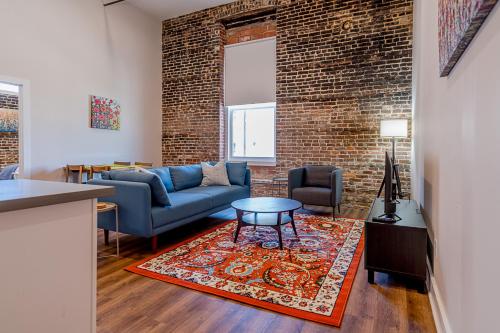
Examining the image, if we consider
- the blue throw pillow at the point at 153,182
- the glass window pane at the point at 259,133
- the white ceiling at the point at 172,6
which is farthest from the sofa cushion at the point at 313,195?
the white ceiling at the point at 172,6

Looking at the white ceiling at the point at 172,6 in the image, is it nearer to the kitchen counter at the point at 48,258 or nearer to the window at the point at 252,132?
the window at the point at 252,132

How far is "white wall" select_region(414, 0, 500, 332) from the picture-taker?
3.01 ft

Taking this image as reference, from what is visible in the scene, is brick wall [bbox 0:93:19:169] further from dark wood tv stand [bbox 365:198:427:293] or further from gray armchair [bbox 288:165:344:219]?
dark wood tv stand [bbox 365:198:427:293]

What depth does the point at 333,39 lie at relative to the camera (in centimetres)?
517

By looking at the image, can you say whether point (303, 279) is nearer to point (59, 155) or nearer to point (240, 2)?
point (59, 155)

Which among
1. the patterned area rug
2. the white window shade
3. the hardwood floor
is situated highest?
the white window shade

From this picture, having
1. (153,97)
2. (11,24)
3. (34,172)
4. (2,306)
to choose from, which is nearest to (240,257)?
(2,306)

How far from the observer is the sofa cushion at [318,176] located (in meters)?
4.74

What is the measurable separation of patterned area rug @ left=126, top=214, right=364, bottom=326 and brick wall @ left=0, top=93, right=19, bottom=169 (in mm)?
5910

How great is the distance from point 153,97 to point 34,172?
305 centimetres

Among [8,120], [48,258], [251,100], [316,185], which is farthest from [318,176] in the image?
[8,120]

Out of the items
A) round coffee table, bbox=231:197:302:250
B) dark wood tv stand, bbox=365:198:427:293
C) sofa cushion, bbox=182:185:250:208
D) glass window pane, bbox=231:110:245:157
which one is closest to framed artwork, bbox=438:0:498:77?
dark wood tv stand, bbox=365:198:427:293

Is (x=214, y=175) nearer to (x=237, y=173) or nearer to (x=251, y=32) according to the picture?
(x=237, y=173)

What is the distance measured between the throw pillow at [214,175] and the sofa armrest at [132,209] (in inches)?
69.0
